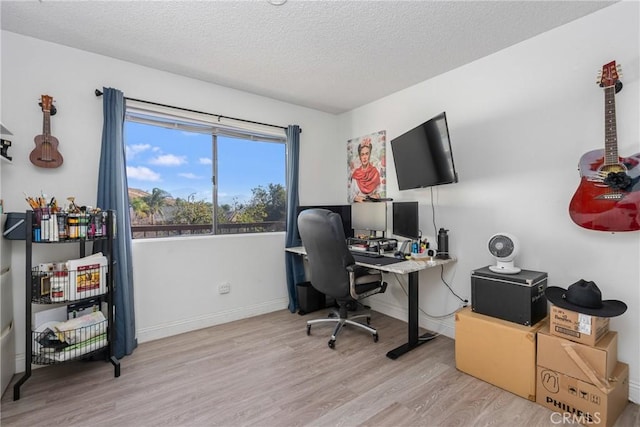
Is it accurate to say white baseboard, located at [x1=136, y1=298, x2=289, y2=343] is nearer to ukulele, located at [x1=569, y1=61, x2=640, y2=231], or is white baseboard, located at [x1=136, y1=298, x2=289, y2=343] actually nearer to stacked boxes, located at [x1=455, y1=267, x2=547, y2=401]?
stacked boxes, located at [x1=455, y1=267, x2=547, y2=401]

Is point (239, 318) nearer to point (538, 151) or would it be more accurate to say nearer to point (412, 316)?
point (412, 316)

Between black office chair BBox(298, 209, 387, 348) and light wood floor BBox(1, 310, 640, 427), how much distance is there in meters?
0.42

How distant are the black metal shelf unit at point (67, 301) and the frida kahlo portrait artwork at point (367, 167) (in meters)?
2.49

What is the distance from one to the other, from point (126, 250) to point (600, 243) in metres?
3.47

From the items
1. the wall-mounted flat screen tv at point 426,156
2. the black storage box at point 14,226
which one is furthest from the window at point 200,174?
the wall-mounted flat screen tv at point 426,156

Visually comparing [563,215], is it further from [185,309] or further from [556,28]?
[185,309]

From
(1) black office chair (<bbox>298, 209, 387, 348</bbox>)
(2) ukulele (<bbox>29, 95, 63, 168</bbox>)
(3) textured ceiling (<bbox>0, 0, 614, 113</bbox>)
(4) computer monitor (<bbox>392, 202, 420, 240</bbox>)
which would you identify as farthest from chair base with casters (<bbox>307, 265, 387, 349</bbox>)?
(2) ukulele (<bbox>29, 95, 63, 168</bbox>)

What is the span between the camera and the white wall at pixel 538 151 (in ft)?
6.21

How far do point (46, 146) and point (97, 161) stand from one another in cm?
32

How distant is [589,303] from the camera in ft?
5.68

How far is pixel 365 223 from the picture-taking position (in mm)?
3422

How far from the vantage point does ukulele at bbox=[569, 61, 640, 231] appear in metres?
1.75

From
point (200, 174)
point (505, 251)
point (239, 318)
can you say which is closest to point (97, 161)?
point (200, 174)

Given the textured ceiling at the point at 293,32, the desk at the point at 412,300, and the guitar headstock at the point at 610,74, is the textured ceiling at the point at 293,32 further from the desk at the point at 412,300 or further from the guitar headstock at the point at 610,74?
the desk at the point at 412,300
